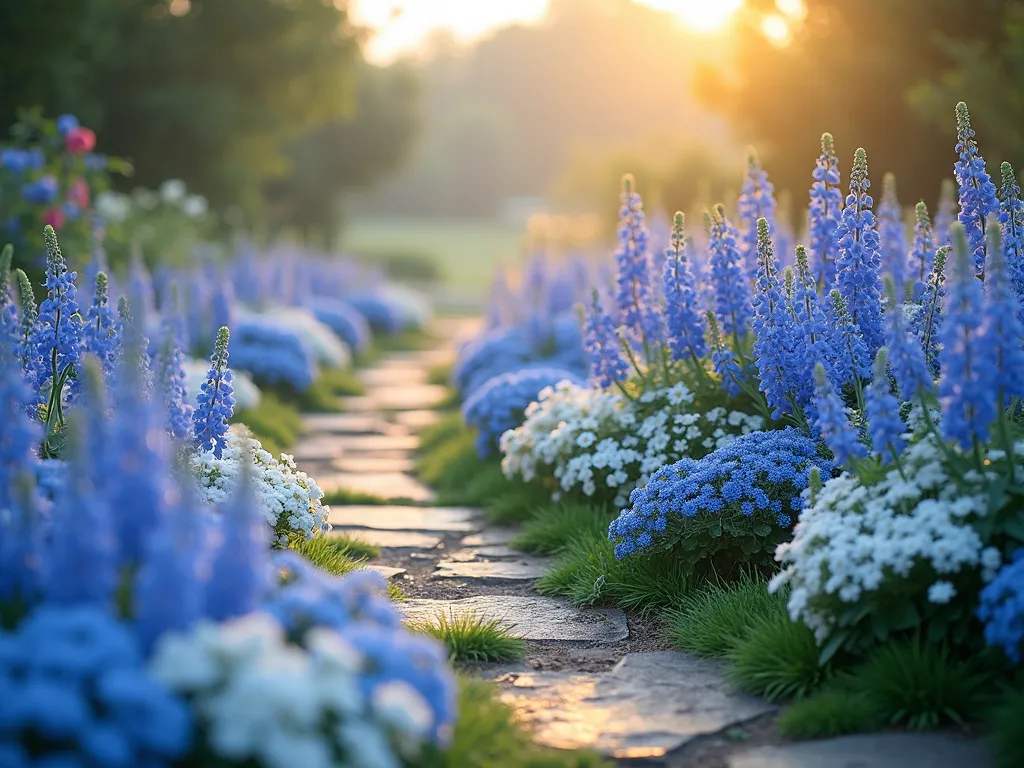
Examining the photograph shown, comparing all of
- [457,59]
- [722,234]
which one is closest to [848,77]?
[722,234]

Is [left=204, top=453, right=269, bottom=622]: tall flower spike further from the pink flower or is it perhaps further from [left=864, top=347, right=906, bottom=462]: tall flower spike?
the pink flower

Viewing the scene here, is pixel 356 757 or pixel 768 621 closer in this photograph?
pixel 356 757

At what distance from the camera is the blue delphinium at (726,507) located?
448 centimetres

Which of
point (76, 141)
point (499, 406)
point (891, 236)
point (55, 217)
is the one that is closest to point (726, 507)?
point (891, 236)

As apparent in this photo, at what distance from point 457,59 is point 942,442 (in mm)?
99313

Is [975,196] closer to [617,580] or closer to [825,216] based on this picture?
[825,216]

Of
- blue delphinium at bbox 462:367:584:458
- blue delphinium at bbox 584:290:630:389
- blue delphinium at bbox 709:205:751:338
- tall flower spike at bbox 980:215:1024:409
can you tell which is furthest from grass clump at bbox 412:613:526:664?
blue delphinium at bbox 462:367:584:458

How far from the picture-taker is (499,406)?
7.38 m

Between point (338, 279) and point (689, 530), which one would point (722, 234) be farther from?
point (338, 279)

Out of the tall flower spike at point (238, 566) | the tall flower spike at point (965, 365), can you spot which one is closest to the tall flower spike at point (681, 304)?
the tall flower spike at point (965, 365)

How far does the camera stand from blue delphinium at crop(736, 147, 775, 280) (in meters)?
5.98

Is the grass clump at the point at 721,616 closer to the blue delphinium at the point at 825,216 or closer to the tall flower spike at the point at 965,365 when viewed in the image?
the tall flower spike at the point at 965,365

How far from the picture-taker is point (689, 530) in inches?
178

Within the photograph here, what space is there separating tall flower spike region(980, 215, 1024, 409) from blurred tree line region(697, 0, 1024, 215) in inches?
276
